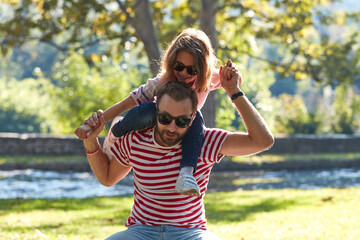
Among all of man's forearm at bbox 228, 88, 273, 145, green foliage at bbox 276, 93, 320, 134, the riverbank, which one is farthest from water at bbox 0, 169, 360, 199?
man's forearm at bbox 228, 88, 273, 145

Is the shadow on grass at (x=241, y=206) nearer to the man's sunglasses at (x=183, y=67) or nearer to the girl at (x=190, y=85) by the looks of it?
the girl at (x=190, y=85)

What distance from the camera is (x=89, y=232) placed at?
6.98 metres

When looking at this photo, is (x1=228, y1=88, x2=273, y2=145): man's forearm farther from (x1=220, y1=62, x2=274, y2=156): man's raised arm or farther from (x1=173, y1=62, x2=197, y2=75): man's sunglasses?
(x1=173, y1=62, x2=197, y2=75): man's sunglasses

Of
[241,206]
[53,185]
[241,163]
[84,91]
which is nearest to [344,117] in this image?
[241,163]

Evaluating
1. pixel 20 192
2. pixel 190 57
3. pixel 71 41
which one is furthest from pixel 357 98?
pixel 190 57

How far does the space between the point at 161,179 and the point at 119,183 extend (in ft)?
43.0

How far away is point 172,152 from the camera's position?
10.2 feet

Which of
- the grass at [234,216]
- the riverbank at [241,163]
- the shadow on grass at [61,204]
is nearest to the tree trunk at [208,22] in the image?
the grass at [234,216]

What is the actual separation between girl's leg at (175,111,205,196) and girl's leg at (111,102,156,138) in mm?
226

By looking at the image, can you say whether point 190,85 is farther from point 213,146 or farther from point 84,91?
point 84,91

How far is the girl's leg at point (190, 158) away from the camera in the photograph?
114 inches

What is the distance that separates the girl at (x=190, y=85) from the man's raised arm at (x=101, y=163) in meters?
0.05

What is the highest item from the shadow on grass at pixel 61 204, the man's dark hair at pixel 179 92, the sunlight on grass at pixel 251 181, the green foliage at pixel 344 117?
the man's dark hair at pixel 179 92

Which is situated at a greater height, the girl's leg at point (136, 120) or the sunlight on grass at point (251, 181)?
the girl's leg at point (136, 120)
